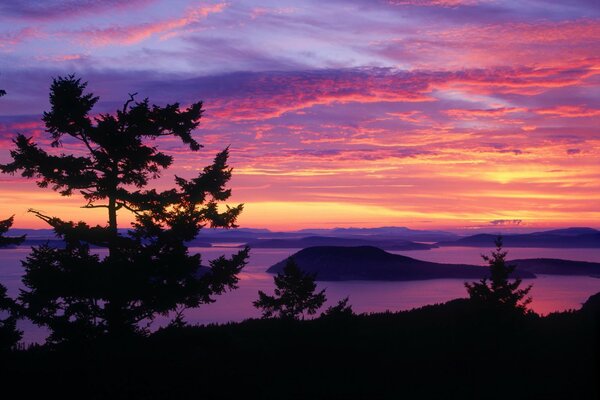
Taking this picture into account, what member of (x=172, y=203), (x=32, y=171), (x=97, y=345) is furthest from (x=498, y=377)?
(x=32, y=171)

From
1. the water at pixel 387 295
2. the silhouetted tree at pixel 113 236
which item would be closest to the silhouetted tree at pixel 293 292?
the silhouetted tree at pixel 113 236

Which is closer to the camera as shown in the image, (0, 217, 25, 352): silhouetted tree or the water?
(0, 217, 25, 352): silhouetted tree

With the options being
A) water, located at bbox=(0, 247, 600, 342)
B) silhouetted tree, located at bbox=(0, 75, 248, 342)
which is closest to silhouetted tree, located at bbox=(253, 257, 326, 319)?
silhouetted tree, located at bbox=(0, 75, 248, 342)

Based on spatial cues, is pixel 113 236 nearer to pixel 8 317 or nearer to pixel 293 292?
pixel 8 317

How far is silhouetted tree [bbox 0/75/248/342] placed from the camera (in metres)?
20.8

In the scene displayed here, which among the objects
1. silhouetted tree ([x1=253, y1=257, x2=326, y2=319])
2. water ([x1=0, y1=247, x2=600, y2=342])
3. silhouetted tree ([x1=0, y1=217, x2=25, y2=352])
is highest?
silhouetted tree ([x1=0, y1=217, x2=25, y2=352])

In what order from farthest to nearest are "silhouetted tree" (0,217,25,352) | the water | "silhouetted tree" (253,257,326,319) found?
the water, "silhouetted tree" (253,257,326,319), "silhouetted tree" (0,217,25,352)

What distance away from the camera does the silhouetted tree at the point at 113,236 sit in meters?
20.8

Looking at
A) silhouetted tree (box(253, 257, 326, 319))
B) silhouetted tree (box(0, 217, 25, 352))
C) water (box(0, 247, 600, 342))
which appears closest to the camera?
silhouetted tree (box(0, 217, 25, 352))

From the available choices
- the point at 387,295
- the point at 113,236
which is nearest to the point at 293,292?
the point at 113,236

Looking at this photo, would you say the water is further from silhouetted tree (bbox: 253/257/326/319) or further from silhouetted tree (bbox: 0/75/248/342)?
silhouetted tree (bbox: 0/75/248/342)

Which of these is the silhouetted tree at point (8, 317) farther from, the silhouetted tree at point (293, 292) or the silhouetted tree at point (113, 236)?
the silhouetted tree at point (293, 292)

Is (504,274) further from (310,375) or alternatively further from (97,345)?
(97,345)

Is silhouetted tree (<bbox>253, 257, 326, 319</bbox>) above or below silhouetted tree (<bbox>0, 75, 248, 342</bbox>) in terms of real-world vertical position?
below
